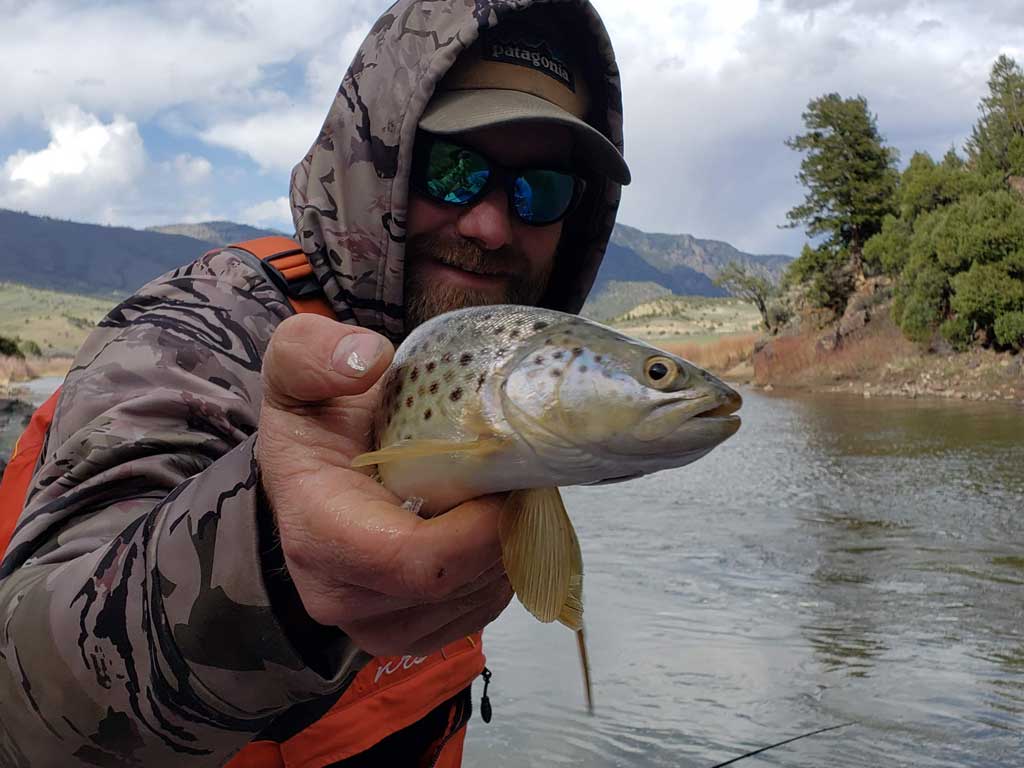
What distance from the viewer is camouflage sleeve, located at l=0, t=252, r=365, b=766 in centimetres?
168

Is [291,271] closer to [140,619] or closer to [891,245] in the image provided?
[140,619]

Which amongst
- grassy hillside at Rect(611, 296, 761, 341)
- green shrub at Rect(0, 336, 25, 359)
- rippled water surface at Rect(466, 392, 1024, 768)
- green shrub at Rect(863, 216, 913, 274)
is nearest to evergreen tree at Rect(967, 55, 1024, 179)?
green shrub at Rect(863, 216, 913, 274)

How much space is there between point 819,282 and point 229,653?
4302 cm

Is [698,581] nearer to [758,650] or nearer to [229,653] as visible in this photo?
[758,650]

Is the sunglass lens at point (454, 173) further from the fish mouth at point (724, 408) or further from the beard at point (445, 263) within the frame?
the fish mouth at point (724, 408)

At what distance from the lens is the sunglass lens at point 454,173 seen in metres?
3.16

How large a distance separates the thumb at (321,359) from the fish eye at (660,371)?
466mm

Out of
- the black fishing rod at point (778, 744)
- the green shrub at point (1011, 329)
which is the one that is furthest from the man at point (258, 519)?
the green shrub at point (1011, 329)

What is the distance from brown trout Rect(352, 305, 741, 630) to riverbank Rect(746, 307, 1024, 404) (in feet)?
78.9

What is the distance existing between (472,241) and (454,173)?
237 millimetres

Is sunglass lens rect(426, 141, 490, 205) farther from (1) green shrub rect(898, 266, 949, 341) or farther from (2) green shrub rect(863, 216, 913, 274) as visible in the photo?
(2) green shrub rect(863, 216, 913, 274)

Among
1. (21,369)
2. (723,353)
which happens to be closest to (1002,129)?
(723,353)

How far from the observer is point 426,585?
5.13ft

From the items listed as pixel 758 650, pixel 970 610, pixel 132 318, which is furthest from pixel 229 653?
pixel 970 610
